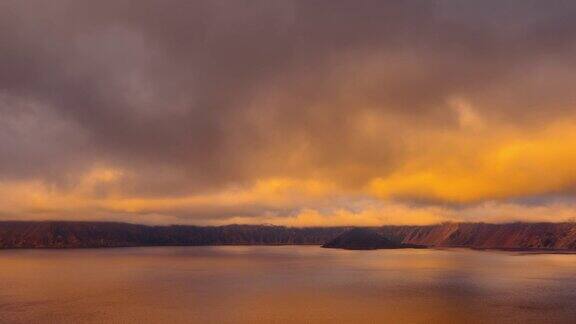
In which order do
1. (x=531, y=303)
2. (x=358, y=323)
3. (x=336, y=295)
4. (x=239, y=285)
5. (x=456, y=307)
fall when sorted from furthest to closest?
(x=239, y=285) < (x=336, y=295) < (x=531, y=303) < (x=456, y=307) < (x=358, y=323)

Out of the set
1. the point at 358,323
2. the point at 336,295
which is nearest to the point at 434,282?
the point at 336,295

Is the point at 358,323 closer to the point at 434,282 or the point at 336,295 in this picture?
the point at 336,295

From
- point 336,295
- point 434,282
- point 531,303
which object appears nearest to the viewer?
point 531,303

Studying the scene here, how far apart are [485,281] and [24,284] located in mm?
121494

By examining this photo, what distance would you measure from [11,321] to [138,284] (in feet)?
192

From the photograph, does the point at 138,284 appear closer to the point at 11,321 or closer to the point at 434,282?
the point at 11,321

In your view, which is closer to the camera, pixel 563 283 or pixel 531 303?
pixel 531 303

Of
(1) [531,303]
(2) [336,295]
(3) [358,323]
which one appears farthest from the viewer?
(2) [336,295]

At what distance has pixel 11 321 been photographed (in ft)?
247

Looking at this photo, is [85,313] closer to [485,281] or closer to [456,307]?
[456,307]

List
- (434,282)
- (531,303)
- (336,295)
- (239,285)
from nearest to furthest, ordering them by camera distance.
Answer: (531,303) < (336,295) < (239,285) < (434,282)

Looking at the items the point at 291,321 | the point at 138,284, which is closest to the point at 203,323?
the point at 291,321

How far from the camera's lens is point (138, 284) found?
13338 centimetres

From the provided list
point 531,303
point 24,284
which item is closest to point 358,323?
point 531,303
